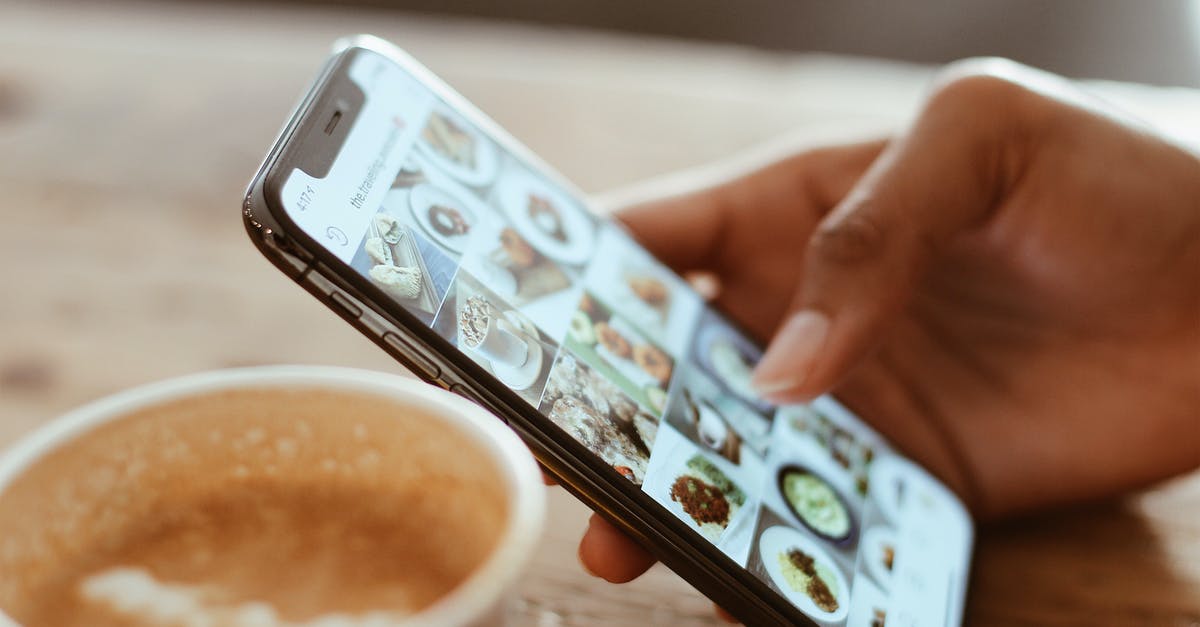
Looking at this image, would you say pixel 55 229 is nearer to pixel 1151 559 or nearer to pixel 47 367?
pixel 47 367

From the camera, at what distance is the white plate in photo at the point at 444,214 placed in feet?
1.62

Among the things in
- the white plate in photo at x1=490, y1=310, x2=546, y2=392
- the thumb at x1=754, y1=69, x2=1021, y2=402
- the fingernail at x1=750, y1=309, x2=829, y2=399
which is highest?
the thumb at x1=754, y1=69, x2=1021, y2=402

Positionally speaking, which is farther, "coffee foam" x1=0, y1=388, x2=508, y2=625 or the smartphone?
the smartphone

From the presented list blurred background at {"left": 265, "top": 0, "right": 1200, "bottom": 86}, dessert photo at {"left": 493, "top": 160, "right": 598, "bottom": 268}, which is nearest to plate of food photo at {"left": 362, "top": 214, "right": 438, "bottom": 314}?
dessert photo at {"left": 493, "top": 160, "right": 598, "bottom": 268}

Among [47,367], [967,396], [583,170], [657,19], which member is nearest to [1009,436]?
[967,396]

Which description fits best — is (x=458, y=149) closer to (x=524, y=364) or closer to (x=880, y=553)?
(x=524, y=364)

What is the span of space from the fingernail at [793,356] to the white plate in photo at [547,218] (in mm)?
123

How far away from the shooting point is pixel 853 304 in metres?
0.60

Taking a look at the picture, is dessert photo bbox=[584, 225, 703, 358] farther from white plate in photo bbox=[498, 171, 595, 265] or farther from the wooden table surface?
the wooden table surface

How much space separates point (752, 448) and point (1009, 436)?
23 centimetres

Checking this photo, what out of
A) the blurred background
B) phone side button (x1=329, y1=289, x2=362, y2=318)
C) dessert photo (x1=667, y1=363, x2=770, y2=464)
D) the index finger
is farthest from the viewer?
the blurred background

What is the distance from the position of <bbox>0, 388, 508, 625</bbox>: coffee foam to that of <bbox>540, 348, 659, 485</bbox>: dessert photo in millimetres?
96

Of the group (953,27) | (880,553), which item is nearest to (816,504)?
(880,553)

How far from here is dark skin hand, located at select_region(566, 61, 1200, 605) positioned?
60 centimetres
